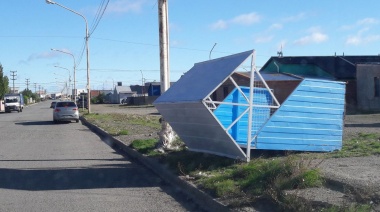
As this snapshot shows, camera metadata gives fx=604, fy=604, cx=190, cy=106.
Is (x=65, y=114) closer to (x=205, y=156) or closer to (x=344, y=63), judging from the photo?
(x=344, y=63)

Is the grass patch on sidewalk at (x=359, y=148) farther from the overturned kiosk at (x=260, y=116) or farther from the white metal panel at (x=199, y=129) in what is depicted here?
the white metal panel at (x=199, y=129)

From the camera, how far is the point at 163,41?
1756cm

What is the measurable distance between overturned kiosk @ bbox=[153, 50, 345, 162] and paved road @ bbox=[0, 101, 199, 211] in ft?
4.87

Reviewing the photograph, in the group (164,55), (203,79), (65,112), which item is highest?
(164,55)

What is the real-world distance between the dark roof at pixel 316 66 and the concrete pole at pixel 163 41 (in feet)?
85.4

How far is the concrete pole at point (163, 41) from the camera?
17531 mm

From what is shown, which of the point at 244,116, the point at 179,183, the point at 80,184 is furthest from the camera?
the point at 244,116

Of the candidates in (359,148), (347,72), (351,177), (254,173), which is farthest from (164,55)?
(347,72)

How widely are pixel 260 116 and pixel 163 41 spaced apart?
4.63 m

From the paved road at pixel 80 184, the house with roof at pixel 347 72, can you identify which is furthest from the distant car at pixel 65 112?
the paved road at pixel 80 184

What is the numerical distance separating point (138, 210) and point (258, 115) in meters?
4.97

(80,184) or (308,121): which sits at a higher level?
(308,121)

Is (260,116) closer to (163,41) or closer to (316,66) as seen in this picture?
(163,41)

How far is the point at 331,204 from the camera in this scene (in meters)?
8.12
